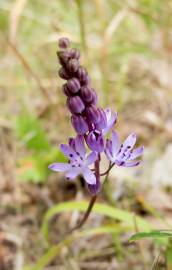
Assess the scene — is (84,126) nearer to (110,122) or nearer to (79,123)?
(79,123)

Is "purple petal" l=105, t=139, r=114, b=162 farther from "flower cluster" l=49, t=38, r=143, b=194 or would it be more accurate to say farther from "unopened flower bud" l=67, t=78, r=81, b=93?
"unopened flower bud" l=67, t=78, r=81, b=93

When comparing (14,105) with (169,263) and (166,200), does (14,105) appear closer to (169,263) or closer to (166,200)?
(166,200)

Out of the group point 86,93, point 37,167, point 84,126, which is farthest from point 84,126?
point 37,167

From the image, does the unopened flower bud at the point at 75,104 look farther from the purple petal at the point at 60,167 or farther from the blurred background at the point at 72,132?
the blurred background at the point at 72,132

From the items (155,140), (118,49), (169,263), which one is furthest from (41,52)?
(169,263)

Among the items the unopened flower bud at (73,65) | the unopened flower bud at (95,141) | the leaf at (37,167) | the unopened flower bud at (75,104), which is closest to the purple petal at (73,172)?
the unopened flower bud at (95,141)

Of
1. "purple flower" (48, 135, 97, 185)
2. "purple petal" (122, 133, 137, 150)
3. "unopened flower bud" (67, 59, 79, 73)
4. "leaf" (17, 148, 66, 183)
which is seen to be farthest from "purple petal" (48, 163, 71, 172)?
"leaf" (17, 148, 66, 183)

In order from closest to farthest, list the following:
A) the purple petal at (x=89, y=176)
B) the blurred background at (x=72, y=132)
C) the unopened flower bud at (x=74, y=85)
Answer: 1. the unopened flower bud at (x=74, y=85)
2. the purple petal at (x=89, y=176)
3. the blurred background at (x=72, y=132)
